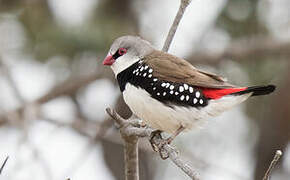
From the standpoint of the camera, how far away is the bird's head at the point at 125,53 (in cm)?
486

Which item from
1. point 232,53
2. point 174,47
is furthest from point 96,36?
point 232,53

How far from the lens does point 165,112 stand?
452cm

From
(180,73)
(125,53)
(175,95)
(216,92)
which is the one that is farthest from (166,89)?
(125,53)

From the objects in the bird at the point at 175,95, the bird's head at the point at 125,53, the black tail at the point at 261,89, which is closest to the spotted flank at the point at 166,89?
the bird at the point at 175,95

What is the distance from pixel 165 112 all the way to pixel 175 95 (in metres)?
0.13

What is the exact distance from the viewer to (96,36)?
794 centimetres

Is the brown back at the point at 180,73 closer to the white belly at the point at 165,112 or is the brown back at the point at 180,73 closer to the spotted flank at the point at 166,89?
the spotted flank at the point at 166,89

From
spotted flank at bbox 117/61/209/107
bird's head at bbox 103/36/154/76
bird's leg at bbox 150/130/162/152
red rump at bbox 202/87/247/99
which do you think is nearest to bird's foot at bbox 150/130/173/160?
bird's leg at bbox 150/130/162/152

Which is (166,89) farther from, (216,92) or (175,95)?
(216,92)

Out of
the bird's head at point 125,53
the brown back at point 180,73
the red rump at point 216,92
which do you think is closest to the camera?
the red rump at point 216,92

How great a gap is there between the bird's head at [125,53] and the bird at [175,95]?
135 millimetres

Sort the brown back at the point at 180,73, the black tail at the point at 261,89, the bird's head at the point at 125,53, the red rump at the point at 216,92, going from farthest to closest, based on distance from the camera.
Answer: the bird's head at the point at 125,53 < the brown back at the point at 180,73 < the red rump at the point at 216,92 < the black tail at the point at 261,89

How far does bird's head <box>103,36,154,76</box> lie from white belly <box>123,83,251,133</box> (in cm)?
35

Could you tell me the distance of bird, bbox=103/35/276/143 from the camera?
4.49m
